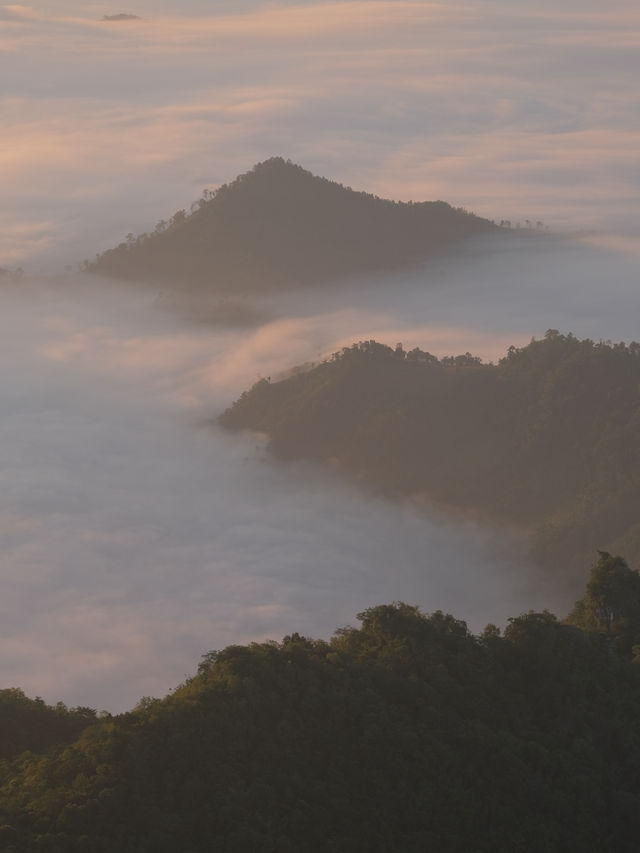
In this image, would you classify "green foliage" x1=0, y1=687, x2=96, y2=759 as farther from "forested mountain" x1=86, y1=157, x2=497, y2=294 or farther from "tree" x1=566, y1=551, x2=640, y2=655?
"forested mountain" x1=86, y1=157, x2=497, y2=294

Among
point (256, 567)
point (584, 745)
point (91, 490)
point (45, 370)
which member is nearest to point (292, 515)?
point (256, 567)

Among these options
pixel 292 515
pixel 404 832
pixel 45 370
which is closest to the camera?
pixel 404 832

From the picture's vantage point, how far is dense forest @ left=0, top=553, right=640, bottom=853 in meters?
37.2

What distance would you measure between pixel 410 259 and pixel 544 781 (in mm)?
130620

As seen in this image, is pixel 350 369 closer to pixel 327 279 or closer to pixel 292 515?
pixel 292 515

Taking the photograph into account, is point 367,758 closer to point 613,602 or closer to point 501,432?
point 613,602

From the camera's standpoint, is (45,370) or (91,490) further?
(45,370)

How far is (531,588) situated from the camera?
295 ft

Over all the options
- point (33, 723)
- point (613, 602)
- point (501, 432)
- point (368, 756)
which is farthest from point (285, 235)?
point (368, 756)

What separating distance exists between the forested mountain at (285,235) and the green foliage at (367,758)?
113 metres

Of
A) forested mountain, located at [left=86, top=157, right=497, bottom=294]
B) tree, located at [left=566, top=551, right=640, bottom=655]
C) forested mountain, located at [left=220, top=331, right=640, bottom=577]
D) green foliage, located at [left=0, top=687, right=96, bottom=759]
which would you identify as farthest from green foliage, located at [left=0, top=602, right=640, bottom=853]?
forested mountain, located at [left=86, top=157, right=497, bottom=294]

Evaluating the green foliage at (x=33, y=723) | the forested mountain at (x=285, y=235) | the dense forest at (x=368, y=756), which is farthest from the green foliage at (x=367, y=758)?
the forested mountain at (x=285, y=235)

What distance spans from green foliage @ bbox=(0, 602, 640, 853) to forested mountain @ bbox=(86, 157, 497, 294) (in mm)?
113305

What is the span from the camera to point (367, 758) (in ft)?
132
